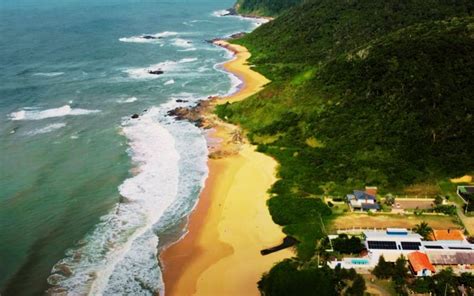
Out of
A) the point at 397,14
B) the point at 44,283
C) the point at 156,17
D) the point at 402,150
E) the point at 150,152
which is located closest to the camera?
the point at 44,283

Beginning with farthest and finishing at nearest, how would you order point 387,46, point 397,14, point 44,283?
point 397,14 < point 387,46 < point 44,283

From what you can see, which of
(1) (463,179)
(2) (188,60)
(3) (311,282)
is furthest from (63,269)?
(2) (188,60)

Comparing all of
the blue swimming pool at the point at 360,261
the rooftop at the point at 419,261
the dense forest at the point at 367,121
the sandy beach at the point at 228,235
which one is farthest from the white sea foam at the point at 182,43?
the rooftop at the point at 419,261

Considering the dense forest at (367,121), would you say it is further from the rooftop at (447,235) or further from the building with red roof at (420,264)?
the rooftop at (447,235)

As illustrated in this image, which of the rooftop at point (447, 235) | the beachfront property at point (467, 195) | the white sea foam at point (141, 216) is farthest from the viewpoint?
the beachfront property at point (467, 195)

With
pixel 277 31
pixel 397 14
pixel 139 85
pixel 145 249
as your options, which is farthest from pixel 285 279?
pixel 277 31

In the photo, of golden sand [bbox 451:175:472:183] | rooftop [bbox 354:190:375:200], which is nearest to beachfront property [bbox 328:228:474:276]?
rooftop [bbox 354:190:375:200]

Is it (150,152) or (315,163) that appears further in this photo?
(150,152)

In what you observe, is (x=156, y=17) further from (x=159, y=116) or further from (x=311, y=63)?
(x=159, y=116)
